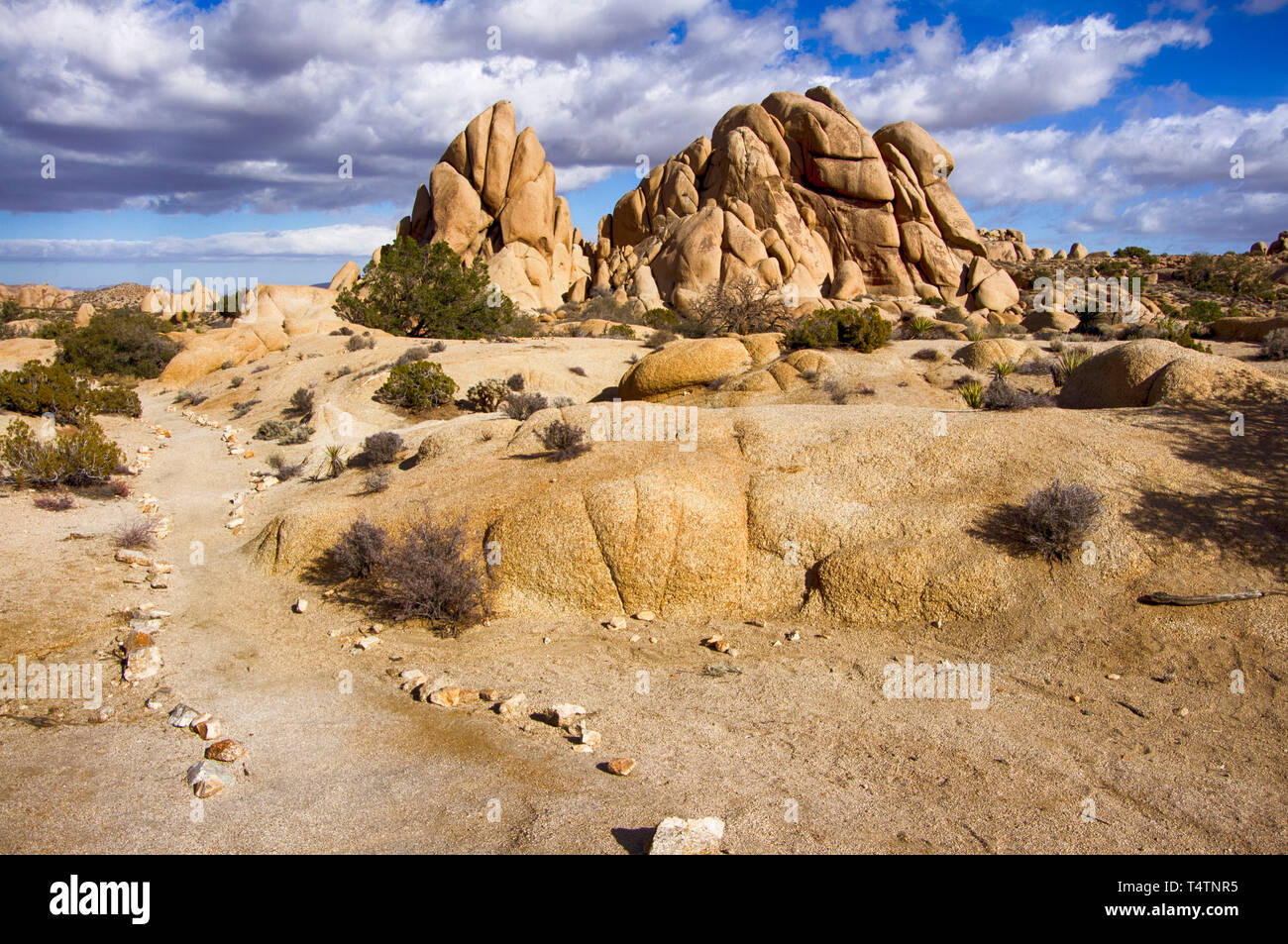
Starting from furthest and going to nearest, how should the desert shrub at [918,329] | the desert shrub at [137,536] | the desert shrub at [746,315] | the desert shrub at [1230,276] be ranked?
1. the desert shrub at [1230,276]
2. the desert shrub at [918,329]
3. the desert shrub at [746,315]
4. the desert shrub at [137,536]

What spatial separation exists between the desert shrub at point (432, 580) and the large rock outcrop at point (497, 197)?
4385 centimetres

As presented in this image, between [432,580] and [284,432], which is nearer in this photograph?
[432,580]

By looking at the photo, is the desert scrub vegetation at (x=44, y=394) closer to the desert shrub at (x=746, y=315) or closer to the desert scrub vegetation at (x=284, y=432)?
the desert scrub vegetation at (x=284, y=432)

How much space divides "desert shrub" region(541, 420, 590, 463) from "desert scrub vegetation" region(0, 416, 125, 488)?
27.2 ft

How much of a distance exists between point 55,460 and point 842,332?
17916mm

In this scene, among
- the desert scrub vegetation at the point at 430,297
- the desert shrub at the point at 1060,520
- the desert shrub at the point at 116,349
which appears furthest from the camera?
the desert scrub vegetation at the point at 430,297

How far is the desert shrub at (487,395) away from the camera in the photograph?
1753cm

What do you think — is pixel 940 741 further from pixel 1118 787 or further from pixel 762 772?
pixel 762 772

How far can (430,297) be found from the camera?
97.8ft

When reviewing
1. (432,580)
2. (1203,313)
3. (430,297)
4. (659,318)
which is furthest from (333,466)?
(1203,313)

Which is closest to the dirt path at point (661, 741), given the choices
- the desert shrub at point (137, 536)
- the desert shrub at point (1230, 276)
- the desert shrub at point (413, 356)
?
the desert shrub at point (137, 536)

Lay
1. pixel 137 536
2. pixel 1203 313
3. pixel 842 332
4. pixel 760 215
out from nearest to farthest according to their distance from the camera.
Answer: pixel 137 536
pixel 842 332
pixel 1203 313
pixel 760 215

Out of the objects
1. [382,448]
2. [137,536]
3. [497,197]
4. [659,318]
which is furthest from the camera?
Answer: [497,197]

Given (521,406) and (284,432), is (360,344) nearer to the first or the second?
(284,432)
